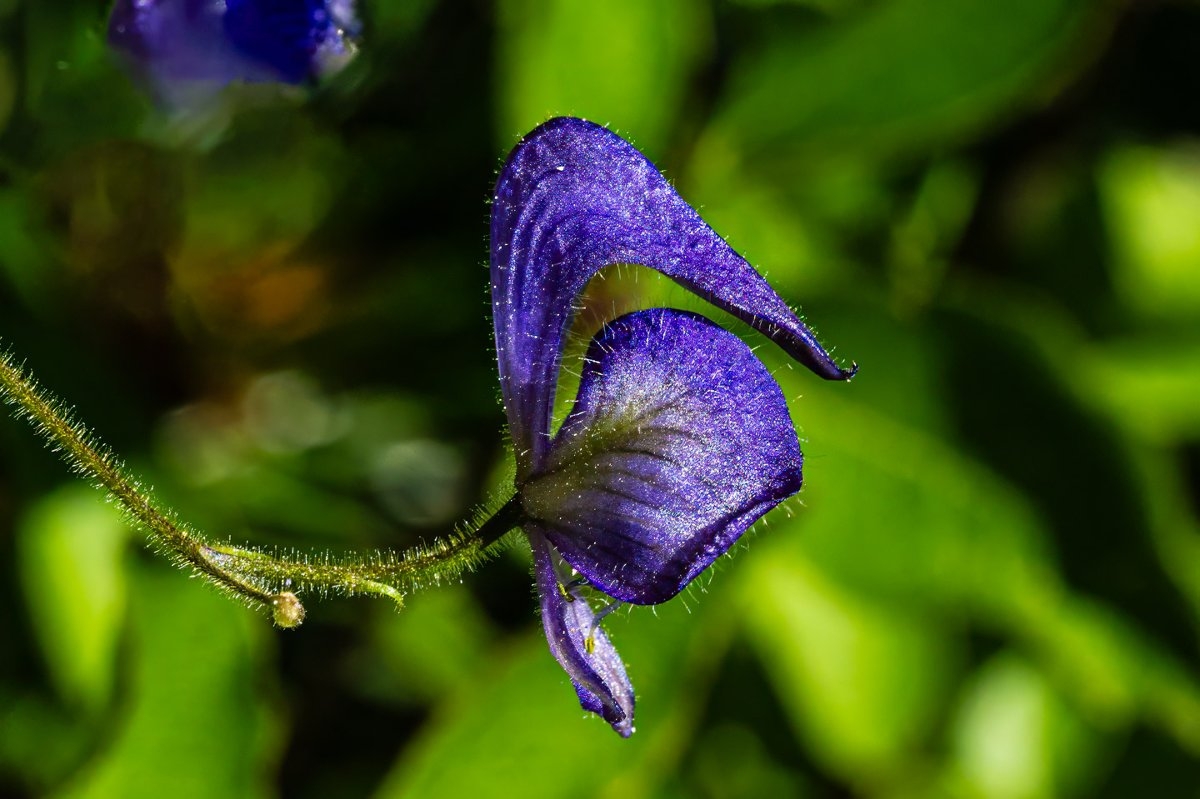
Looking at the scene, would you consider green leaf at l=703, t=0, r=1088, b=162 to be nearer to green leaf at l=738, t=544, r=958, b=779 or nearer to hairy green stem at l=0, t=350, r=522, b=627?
green leaf at l=738, t=544, r=958, b=779

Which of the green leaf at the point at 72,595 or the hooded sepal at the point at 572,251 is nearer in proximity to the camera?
the hooded sepal at the point at 572,251

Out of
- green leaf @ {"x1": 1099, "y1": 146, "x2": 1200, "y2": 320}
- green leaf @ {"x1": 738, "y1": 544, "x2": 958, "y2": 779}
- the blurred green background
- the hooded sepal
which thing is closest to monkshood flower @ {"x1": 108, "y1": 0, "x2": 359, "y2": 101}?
the blurred green background

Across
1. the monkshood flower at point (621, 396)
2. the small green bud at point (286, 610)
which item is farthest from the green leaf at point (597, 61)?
the small green bud at point (286, 610)

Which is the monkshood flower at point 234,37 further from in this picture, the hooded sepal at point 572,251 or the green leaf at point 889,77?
the green leaf at point 889,77

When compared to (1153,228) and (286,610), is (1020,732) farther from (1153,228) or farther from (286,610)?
(286,610)

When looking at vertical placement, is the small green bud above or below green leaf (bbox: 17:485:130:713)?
above

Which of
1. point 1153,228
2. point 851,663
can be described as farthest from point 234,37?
point 1153,228

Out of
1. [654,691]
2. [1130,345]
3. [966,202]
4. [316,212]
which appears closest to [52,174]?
[316,212]
